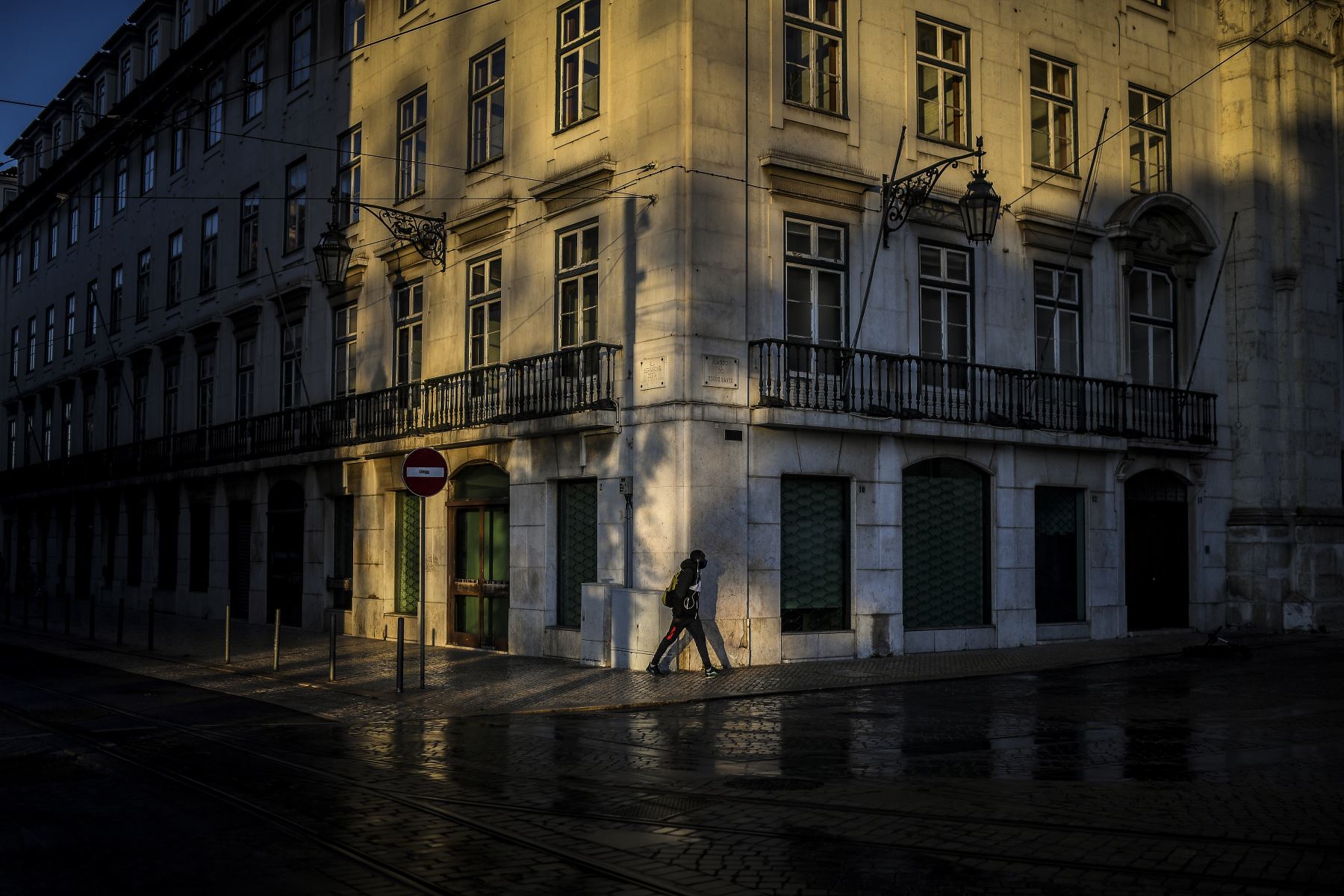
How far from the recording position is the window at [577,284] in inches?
800

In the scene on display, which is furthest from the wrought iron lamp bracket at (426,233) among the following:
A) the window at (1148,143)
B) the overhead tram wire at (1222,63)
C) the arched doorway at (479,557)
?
the window at (1148,143)

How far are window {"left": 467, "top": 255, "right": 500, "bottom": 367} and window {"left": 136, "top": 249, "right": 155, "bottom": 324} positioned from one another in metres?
19.5

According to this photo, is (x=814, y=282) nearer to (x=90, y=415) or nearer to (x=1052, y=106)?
(x=1052, y=106)

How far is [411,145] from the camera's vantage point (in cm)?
2542

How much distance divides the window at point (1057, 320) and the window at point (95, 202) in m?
33.2

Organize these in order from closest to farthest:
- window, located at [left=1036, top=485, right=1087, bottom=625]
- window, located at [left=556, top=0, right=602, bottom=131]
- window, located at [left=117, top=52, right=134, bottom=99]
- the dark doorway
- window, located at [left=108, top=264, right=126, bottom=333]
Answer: window, located at [left=556, top=0, right=602, bottom=131] < window, located at [left=1036, top=485, right=1087, bottom=625] < the dark doorway < window, located at [left=108, top=264, right=126, bottom=333] < window, located at [left=117, top=52, right=134, bottom=99]

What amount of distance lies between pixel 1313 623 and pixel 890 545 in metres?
10.6

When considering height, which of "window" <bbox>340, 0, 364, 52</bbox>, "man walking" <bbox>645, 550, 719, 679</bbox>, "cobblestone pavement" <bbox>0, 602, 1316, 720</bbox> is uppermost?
"window" <bbox>340, 0, 364, 52</bbox>

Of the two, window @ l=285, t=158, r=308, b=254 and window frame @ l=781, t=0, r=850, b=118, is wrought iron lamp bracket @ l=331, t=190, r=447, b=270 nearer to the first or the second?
window @ l=285, t=158, r=308, b=254

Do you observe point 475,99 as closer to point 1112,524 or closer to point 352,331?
point 352,331

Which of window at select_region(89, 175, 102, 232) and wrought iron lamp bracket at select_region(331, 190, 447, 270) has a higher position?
window at select_region(89, 175, 102, 232)

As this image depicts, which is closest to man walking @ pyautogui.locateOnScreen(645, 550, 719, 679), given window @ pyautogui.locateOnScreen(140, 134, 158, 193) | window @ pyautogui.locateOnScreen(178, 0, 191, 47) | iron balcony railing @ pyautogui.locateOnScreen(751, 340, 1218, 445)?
iron balcony railing @ pyautogui.locateOnScreen(751, 340, 1218, 445)

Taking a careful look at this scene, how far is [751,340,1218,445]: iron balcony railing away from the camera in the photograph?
1916 centimetres

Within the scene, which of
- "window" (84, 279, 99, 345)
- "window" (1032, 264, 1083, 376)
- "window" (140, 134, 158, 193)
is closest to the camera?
"window" (1032, 264, 1083, 376)
